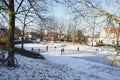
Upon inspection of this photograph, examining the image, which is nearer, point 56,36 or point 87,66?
point 87,66

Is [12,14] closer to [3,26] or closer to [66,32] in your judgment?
[3,26]

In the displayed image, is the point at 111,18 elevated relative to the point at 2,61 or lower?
elevated

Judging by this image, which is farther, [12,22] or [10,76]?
[12,22]

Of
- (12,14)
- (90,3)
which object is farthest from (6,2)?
(90,3)

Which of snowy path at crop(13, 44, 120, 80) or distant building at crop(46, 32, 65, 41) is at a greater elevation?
distant building at crop(46, 32, 65, 41)

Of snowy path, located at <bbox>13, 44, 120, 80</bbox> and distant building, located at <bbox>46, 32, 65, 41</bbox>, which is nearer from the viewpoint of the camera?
snowy path, located at <bbox>13, 44, 120, 80</bbox>

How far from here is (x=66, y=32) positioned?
99438 millimetres

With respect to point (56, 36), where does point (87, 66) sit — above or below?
below

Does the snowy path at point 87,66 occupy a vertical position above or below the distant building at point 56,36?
below

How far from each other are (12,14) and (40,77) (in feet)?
13.7

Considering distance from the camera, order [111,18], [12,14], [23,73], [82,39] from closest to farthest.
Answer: [111,18], [23,73], [12,14], [82,39]

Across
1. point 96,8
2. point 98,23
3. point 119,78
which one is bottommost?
point 119,78

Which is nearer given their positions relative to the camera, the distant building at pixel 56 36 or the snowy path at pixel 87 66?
the snowy path at pixel 87 66

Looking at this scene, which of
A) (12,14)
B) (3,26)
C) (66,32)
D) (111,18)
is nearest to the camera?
(111,18)
